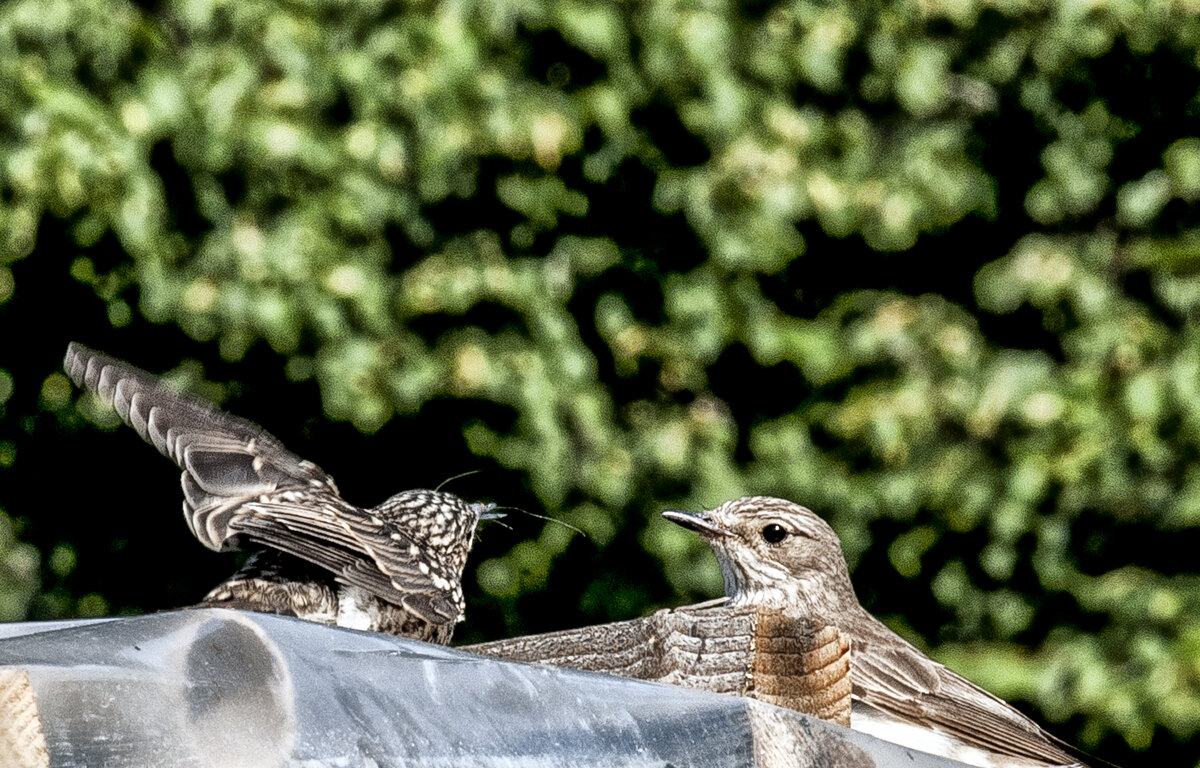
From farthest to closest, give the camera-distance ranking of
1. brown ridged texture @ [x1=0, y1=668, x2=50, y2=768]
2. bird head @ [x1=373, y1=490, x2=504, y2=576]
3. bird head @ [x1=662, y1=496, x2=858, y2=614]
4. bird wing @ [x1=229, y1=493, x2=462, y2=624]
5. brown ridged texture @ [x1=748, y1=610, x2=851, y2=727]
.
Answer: bird head @ [x1=662, y1=496, x2=858, y2=614] < bird head @ [x1=373, y1=490, x2=504, y2=576] < bird wing @ [x1=229, y1=493, x2=462, y2=624] < brown ridged texture @ [x1=748, y1=610, x2=851, y2=727] < brown ridged texture @ [x1=0, y1=668, x2=50, y2=768]

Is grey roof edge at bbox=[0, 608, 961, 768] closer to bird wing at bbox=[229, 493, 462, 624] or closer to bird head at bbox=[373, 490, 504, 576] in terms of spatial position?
bird wing at bbox=[229, 493, 462, 624]

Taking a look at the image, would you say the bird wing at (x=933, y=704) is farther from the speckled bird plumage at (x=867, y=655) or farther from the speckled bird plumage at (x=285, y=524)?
the speckled bird plumage at (x=285, y=524)

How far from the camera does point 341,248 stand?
557cm

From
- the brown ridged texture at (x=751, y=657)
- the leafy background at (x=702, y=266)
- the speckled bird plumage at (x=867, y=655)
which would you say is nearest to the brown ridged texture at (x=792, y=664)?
the brown ridged texture at (x=751, y=657)

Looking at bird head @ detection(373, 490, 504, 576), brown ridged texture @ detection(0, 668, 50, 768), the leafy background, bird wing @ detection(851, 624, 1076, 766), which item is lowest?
brown ridged texture @ detection(0, 668, 50, 768)

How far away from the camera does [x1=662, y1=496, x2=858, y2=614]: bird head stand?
3891 millimetres

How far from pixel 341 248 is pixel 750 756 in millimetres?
3920

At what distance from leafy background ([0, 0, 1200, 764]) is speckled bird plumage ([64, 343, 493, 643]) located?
198 centimetres

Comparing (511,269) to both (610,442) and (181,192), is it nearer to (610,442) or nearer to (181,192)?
(610,442)

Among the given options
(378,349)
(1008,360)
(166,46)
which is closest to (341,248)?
(378,349)

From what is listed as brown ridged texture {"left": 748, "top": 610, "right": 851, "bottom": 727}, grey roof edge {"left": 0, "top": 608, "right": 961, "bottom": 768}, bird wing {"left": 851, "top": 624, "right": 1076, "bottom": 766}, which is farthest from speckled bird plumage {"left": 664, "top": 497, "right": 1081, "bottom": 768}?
grey roof edge {"left": 0, "top": 608, "right": 961, "bottom": 768}

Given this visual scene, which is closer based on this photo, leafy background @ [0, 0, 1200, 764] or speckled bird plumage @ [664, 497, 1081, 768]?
speckled bird plumage @ [664, 497, 1081, 768]

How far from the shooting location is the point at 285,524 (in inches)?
122

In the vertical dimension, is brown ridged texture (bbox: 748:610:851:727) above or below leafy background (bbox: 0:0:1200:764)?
below
